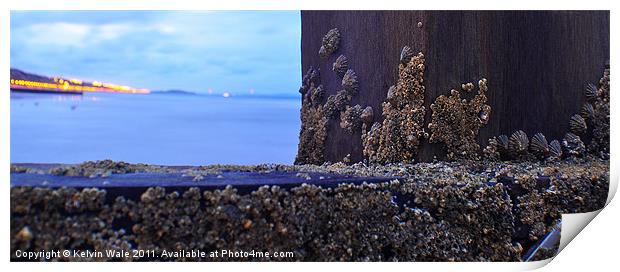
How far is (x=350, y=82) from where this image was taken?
2.49 metres

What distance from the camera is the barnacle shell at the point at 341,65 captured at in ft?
8.32

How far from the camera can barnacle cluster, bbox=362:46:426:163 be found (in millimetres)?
2285

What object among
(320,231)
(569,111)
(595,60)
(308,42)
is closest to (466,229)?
(320,231)

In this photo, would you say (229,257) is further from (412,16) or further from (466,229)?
(412,16)

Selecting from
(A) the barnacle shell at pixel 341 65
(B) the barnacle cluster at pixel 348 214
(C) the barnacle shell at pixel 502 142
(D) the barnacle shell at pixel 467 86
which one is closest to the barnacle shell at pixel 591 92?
(B) the barnacle cluster at pixel 348 214

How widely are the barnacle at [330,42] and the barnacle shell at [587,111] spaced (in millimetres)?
1020

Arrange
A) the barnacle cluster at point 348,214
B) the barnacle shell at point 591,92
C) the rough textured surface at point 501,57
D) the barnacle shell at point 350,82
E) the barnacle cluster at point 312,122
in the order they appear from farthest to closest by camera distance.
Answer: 1. the barnacle cluster at point 312,122
2. the barnacle shell at point 350,82
3. the barnacle shell at point 591,92
4. the rough textured surface at point 501,57
5. the barnacle cluster at point 348,214

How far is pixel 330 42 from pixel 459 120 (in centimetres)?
66

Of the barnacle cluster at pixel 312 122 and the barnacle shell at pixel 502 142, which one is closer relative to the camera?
the barnacle shell at pixel 502 142

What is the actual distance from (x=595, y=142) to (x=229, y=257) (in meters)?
1.49

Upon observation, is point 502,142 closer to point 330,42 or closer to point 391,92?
point 391,92

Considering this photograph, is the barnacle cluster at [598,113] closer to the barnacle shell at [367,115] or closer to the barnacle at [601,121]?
the barnacle at [601,121]

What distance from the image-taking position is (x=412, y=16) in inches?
89.0

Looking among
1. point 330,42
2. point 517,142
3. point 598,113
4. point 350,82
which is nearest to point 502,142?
point 517,142
